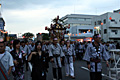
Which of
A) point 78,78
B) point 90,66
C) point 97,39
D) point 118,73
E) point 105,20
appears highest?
point 105,20

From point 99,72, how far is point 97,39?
3.76 ft

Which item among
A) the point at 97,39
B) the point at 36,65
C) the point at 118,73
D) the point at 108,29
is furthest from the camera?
the point at 108,29

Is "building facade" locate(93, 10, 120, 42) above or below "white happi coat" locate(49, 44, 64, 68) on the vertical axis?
above

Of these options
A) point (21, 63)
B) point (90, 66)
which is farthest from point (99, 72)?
point (21, 63)

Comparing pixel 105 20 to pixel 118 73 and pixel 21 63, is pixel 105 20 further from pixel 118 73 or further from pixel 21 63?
pixel 21 63

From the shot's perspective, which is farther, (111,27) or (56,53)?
(111,27)

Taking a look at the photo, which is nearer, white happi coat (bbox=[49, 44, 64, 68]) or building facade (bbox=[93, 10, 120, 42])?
white happi coat (bbox=[49, 44, 64, 68])

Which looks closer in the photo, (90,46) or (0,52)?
(0,52)

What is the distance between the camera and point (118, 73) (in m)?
6.86

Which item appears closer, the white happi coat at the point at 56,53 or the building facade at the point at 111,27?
the white happi coat at the point at 56,53

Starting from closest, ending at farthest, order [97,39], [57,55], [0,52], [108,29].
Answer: [0,52] → [97,39] → [57,55] → [108,29]

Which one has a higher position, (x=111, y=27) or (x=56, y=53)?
(x=111, y=27)

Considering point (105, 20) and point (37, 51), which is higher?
point (105, 20)

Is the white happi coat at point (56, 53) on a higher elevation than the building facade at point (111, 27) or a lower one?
lower
